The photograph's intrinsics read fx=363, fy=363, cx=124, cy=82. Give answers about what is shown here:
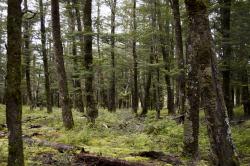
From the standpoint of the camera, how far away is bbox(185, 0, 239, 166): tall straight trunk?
786cm

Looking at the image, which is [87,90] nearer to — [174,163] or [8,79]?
[174,163]

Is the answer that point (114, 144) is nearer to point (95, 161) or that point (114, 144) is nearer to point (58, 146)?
point (58, 146)

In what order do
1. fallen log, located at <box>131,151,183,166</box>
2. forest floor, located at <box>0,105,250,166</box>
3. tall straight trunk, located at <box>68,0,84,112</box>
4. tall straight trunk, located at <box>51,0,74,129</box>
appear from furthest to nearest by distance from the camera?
tall straight trunk, located at <box>68,0,84,112</box>, tall straight trunk, located at <box>51,0,74,129</box>, fallen log, located at <box>131,151,183,166</box>, forest floor, located at <box>0,105,250,166</box>

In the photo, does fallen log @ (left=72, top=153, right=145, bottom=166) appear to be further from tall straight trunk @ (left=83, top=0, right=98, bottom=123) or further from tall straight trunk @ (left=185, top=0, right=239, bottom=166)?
tall straight trunk @ (left=83, top=0, right=98, bottom=123)

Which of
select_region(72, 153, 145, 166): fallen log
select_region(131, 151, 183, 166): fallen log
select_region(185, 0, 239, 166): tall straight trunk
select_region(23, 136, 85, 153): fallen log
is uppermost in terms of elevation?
select_region(185, 0, 239, 166): tall straight trunk

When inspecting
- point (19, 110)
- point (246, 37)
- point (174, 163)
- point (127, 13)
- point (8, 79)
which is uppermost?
point (127, 13)

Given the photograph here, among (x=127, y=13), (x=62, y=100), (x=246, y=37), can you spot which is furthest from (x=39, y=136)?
(x=127, y=13)

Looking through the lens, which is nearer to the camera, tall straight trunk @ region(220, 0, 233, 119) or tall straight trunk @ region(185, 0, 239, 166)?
tall straight trunk @ region(185, 0, 239, 166)

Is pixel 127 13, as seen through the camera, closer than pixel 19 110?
No

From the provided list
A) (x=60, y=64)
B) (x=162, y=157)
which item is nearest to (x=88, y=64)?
(x=60, y=64)

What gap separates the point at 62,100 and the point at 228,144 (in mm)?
10471

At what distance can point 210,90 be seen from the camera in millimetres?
7914

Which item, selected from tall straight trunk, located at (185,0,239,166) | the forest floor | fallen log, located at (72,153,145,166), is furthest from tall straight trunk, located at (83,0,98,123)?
tall straight trunk, located at (185,0,239,166)

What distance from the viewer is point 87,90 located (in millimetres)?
17375
